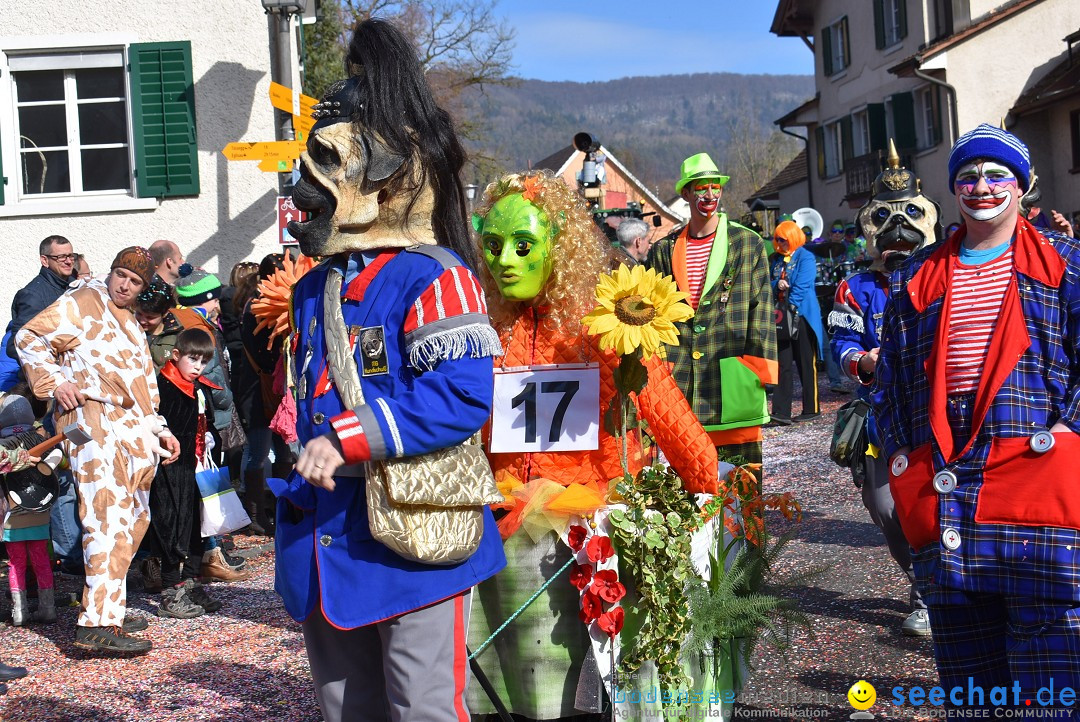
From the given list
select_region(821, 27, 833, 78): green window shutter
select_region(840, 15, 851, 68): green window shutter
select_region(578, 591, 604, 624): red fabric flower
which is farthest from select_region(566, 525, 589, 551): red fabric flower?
select_region(821, 27, 833, 78): green window shutter

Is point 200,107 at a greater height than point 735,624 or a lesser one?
greater

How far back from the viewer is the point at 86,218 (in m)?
11.4

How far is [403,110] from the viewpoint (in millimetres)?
2756

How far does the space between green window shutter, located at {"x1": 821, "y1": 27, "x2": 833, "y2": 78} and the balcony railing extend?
10.9ft

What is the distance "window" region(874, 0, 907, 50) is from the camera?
87.7 ft

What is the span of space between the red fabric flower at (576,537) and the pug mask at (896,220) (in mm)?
2134

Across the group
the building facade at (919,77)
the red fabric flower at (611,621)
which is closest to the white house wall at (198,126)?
the red fabric flower at (611,621)

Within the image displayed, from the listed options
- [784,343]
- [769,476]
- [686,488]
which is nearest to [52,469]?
[686,488]

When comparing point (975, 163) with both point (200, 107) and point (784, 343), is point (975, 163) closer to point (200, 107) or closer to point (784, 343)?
point (784, 343)

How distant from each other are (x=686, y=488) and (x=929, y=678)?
1.54 meters

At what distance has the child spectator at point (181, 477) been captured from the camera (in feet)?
21.5

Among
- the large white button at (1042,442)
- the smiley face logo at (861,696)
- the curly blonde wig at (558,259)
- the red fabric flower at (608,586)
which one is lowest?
the smiley face logo at (861,696)

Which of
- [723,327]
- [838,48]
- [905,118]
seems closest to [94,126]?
[723,327]

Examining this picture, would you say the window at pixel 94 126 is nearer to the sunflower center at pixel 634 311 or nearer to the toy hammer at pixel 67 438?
the toy hammer at pixel 67 438
